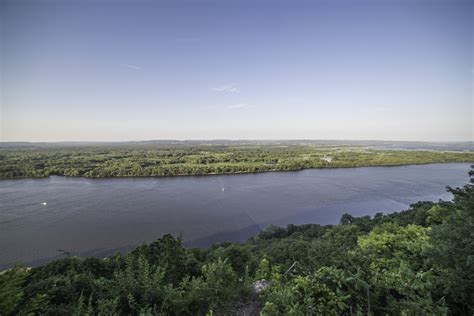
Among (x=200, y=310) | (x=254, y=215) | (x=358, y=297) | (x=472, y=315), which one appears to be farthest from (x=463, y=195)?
(x=254, y=215)

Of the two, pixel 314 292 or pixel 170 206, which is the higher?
pixel 314 292

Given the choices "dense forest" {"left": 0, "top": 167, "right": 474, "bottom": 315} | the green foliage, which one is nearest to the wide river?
"dense forest" {"left": 0, "top": 167, "right": 474, "bottom": 315}

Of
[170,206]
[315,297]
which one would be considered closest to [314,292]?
[315,297]

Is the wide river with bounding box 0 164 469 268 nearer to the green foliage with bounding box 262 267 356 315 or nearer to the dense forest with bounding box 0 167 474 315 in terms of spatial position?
the dense forest with bounding box 0 167 474 315

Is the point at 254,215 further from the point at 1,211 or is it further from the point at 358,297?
the point at 1,211

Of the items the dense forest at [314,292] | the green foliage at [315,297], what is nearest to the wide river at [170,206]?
the dense forest at [314,292]

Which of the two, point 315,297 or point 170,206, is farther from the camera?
point 170,206

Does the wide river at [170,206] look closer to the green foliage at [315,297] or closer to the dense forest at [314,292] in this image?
the dense forest at [314,292]

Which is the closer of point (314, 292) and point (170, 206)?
point (314, 292)

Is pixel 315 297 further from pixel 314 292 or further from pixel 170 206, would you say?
pixel 170 206
